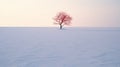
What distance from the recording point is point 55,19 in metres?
39.0

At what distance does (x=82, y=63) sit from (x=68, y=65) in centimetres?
50

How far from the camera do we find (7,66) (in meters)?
5.11

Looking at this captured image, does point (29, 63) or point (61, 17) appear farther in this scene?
point (61, 17)

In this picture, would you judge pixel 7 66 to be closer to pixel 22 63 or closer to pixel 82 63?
pixel 22 63

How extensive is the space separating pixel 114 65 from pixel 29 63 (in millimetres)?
2359

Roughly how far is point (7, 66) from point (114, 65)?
289cm

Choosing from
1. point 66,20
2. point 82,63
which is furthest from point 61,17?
point 82,63

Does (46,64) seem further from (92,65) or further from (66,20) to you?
(66,20)

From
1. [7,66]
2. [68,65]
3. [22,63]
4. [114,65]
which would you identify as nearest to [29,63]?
[22,63]

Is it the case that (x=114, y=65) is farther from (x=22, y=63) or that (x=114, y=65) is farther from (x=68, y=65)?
(x=22, y=63)

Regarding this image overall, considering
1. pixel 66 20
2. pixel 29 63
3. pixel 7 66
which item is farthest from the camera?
pixel 66 20

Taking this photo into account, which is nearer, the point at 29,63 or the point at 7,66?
the point at 7,66

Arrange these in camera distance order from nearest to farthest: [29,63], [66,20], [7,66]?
[7,66], [29,63], [66,20]

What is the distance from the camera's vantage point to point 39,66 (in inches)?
202
